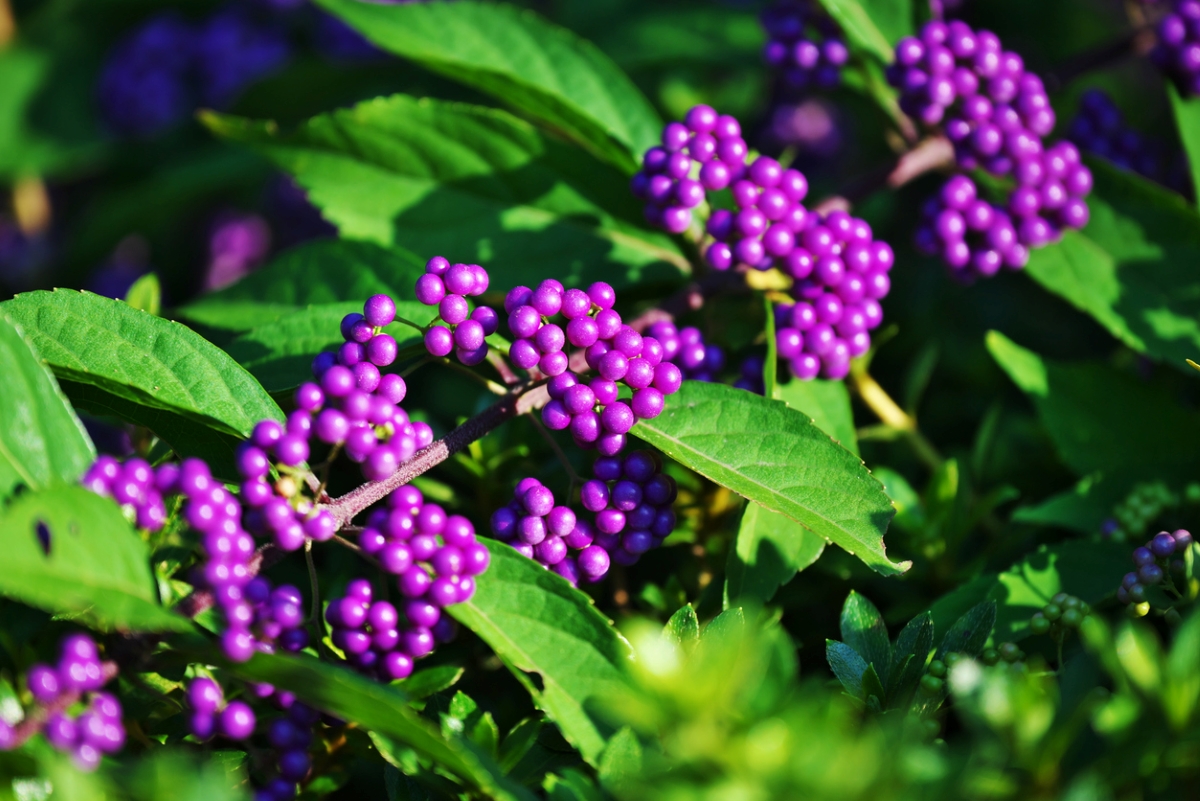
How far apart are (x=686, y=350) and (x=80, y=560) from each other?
1.07 m

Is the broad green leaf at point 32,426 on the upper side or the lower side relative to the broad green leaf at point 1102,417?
lower

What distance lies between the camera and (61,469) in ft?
4.44

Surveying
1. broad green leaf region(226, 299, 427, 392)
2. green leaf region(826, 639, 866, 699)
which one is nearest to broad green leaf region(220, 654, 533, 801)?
green leaf region(826, 639, 866, 699)

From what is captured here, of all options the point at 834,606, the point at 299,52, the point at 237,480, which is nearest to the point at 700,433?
the point at 834,606

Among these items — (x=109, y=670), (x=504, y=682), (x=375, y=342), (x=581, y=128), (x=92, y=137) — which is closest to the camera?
(x=109, y=670)

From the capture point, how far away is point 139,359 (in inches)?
59.1

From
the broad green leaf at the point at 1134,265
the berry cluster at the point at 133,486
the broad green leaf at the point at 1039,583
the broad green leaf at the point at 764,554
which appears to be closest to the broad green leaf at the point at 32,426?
the berry cluster at the point at 133,486

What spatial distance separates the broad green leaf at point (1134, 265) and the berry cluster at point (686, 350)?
796 millimetres

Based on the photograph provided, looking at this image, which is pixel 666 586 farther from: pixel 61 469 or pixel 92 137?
pixel 92 137

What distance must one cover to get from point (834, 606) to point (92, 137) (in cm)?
333

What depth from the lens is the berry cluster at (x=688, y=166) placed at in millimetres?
1919

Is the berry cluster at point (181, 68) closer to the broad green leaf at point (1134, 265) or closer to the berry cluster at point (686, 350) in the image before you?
the berry cluster at point (686, 350)

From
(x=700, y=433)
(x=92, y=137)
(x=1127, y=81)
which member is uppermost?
(x=1127, y=81)

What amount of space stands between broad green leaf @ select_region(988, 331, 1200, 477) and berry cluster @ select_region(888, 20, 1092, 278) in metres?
0.26
